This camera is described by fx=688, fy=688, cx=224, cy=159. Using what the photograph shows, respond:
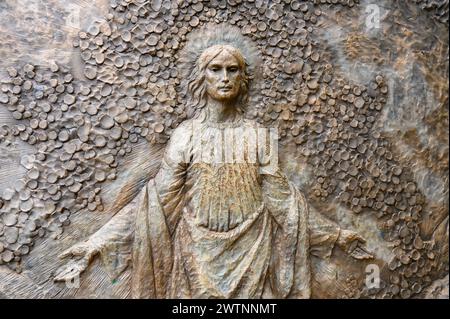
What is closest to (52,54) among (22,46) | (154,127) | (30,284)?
(22,46)

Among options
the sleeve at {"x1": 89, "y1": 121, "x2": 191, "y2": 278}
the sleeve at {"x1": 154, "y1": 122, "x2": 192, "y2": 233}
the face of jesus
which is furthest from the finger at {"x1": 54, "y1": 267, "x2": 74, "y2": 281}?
the face of jesus

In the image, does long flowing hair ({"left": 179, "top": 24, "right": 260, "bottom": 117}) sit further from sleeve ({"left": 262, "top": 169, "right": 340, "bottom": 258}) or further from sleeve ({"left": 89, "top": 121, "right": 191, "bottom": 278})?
sleeve ({"left": 262, "top": 169, "right": 340, "bottom": 258})

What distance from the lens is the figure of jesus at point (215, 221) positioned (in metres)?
3.52

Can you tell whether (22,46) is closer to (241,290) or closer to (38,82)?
(38,82)

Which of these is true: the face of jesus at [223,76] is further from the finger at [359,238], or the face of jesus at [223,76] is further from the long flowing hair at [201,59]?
the finger at [359,238]

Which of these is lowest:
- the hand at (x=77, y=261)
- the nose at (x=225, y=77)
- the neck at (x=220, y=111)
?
the hand at (x=77, y=261)

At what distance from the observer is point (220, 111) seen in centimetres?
363

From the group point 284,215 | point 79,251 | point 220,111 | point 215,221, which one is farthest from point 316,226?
point 79,251

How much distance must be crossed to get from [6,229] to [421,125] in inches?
90.2

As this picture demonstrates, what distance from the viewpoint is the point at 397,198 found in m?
3.76

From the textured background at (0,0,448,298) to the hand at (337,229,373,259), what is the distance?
44mm

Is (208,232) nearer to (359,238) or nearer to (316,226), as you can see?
(316,226)

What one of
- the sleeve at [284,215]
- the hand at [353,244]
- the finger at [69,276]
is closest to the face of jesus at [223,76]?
the sleeve at [284,215]

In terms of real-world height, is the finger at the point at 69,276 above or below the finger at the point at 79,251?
below
